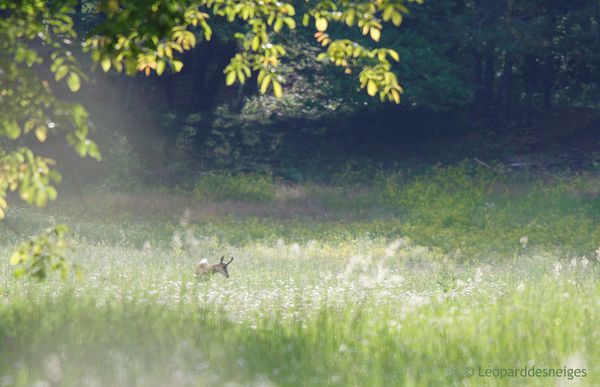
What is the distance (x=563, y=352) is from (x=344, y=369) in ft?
6.48

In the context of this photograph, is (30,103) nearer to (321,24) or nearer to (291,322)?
(321,24)

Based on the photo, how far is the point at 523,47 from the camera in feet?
123

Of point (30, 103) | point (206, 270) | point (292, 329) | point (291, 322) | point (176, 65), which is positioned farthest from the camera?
point (206, 270)

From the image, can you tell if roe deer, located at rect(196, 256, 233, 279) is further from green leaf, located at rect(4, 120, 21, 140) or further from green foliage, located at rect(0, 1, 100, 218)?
green leaf, located at rect(4, 120, 21, 140)

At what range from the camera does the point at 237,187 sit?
32.2m

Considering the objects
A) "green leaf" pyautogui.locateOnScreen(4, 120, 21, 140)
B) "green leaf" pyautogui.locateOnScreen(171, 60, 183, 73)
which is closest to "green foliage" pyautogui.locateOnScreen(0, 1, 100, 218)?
"green leaf" pyautogui.locateOnScreen(4, 120, 21, 140)

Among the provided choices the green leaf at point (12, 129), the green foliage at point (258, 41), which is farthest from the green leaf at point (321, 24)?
the green leaf at point (12, 129)

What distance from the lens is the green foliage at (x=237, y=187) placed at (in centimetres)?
3134

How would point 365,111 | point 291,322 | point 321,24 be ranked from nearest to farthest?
point 321,24 < point 291,322 < point 365,111

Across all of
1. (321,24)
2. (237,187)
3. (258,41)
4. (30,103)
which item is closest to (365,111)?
(237,187)

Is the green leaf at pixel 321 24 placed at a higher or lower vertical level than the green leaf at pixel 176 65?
higher

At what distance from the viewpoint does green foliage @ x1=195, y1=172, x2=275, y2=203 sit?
103ft

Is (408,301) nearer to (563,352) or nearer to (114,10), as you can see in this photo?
(563,352)

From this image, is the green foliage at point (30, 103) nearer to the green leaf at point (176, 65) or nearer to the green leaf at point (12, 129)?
the green leaf at point (12, 129)
